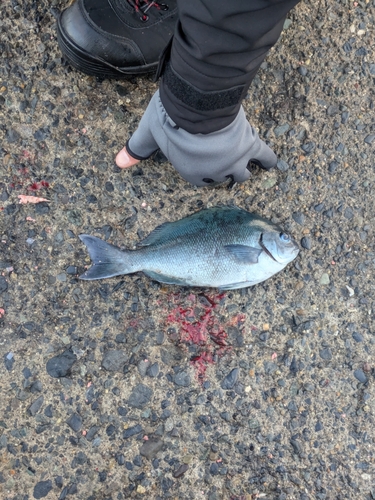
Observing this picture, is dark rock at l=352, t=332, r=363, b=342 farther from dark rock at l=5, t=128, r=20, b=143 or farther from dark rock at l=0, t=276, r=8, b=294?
dark rock at l=5, t=128, r=20, b=143

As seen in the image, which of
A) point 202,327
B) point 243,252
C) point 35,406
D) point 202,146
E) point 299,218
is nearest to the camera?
point 202,146

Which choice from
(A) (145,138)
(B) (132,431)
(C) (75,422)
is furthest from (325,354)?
(A) (145,138)

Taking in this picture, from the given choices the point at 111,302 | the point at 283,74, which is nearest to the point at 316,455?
the point at 111,302

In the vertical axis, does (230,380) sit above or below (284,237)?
below

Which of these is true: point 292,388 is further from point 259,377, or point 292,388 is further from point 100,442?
point 100,442

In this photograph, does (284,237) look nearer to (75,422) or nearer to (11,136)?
(75,422)

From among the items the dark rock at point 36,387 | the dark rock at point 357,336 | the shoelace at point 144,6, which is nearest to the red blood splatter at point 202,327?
the dark rock at point 357,336
